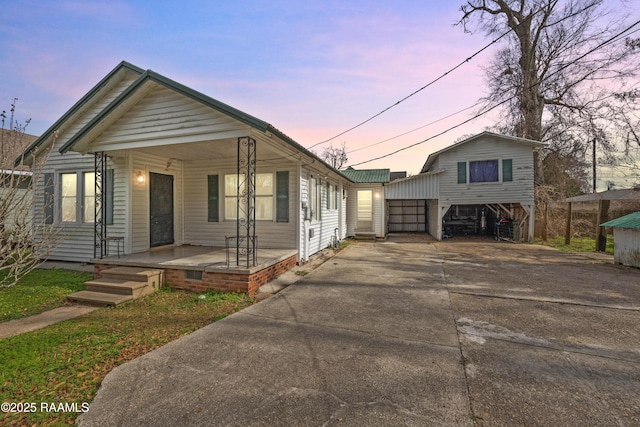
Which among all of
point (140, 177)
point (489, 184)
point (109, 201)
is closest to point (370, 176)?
point (489, 184)

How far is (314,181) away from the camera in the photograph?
8.81 m

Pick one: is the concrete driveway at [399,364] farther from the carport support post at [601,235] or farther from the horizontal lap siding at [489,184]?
the horizontal lap siding at [489,184]

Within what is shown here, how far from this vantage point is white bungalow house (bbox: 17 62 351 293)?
18.9 ft

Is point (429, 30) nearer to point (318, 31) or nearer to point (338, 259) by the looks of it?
point (318, 31)

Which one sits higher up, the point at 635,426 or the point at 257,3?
the point at 257,3

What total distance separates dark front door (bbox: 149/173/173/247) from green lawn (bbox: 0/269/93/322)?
1.78 meters

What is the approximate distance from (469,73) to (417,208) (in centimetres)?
1002

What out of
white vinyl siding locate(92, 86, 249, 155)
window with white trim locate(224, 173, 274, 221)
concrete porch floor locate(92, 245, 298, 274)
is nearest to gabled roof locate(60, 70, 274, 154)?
white vinyl siding locate(92, 86, 249, 155)

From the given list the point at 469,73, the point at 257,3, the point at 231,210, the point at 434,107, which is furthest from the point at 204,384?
the point at 434,107

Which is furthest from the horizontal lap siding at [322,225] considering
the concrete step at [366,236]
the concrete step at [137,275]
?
A: the concrete step at [137,275]

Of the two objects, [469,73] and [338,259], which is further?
[469,73]

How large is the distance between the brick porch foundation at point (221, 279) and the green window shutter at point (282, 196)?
6.41 ft

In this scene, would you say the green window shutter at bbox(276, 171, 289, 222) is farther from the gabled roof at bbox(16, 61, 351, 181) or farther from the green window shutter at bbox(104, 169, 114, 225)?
the green window shutter at bbox(104, 169, 114, 225)

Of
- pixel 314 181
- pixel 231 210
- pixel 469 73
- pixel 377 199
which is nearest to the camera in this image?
pixel 231 210
